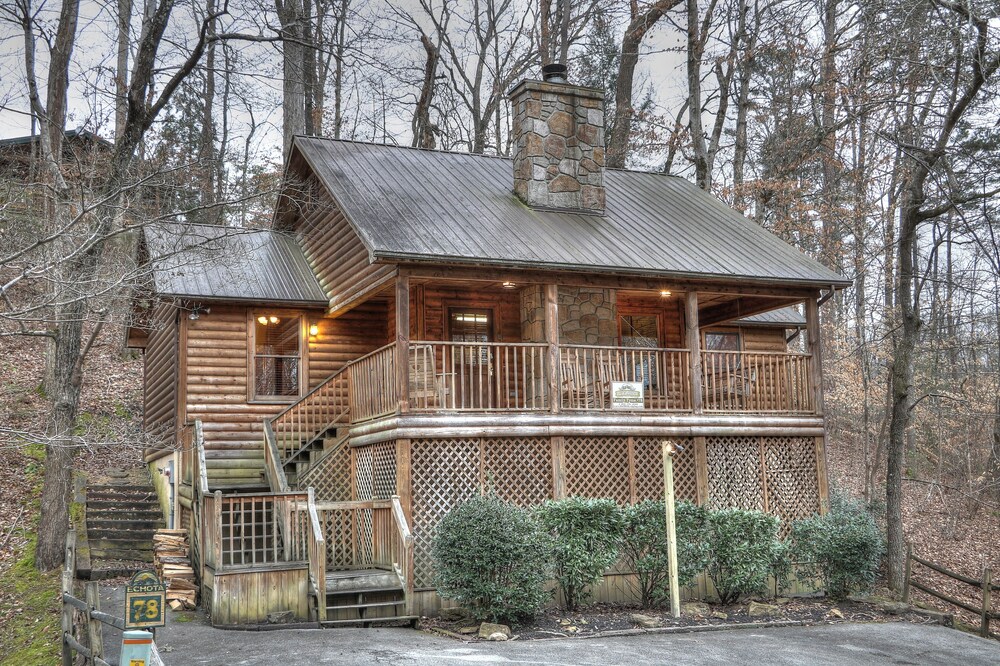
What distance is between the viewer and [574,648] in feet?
38.0

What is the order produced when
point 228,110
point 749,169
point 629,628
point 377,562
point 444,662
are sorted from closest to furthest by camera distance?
point 444,662 → point 629,628 → point 377,562 → point 749,169 → point 228,110

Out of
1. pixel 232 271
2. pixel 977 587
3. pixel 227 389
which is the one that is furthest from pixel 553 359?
pixel 977 587

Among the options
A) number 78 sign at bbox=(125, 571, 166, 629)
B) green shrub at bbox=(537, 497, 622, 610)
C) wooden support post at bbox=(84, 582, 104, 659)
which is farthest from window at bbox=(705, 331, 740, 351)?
number 78 sign at bbox=(125, 571, 166, 629)

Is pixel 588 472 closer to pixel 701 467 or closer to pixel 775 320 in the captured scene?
pixel 701 467

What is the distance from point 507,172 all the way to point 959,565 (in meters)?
12.8

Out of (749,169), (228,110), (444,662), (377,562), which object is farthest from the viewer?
(228,110)

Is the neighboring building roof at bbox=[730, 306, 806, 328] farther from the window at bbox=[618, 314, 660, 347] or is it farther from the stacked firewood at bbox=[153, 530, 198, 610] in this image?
the stacked firewood at bbox=[153, 530, 198, 610]

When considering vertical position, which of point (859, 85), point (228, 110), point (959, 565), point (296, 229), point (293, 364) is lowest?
point (959, 565)

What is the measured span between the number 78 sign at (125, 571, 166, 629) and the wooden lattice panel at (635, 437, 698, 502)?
357 inches

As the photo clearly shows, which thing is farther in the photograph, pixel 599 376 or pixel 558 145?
pixel 558 145

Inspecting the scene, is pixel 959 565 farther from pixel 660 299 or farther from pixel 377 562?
pixel 377 562

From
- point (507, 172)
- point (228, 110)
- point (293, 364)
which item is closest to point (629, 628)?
point (293, 364)

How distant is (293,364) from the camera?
1823cm

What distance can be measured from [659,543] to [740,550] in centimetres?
123
